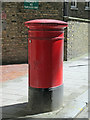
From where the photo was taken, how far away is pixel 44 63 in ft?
17.8

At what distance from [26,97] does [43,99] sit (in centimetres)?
138

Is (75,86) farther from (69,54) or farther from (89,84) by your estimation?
(69,54)

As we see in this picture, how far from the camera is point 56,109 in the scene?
5.64m

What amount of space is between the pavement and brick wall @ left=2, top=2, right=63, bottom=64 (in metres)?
2.72

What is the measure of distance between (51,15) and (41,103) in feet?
28.3

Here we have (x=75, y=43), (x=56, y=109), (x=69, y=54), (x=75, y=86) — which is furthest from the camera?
(x=75, y=43)

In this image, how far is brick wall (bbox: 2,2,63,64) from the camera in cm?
1304

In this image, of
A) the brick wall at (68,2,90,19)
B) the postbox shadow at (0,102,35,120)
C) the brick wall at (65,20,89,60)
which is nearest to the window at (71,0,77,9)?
the brick wall at (68,2,90,19)

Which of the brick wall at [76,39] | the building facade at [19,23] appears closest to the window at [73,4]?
the brick wall at [76,39]

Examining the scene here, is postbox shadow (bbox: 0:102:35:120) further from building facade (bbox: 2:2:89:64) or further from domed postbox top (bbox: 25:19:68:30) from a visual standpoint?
building facade (bbox: 2:2:89:64)

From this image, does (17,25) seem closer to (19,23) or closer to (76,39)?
(19,23)

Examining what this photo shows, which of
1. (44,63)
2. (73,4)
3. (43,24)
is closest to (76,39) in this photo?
(73,4)

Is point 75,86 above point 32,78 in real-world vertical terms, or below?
below

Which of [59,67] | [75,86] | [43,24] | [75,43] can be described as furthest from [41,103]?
[75,43]
